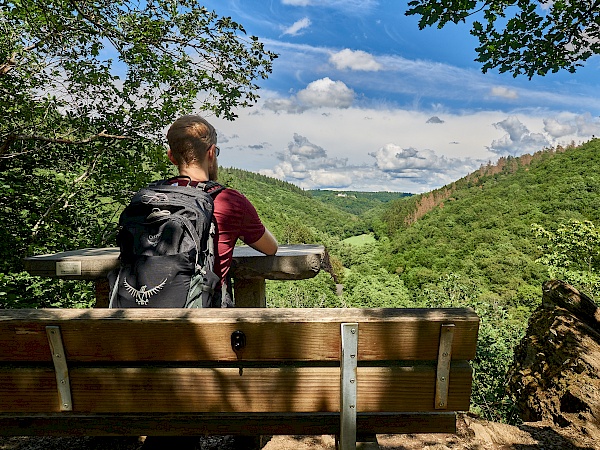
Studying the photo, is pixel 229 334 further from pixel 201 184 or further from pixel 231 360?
pixel 201 184

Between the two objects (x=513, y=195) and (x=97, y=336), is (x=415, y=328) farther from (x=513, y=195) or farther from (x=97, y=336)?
(x=513, y=195)

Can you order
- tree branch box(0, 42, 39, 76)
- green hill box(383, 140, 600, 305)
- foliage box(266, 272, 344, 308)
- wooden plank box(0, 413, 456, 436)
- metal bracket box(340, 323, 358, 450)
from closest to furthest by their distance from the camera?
metal bracket box(340, 323, 358, 450)
wooden plank box(0, 413, 456, 436)
tree branch box(0, 42, 39, 76)
foliage box(266, 272, 344, 308)
green hill box(383, 140, 600, 305)

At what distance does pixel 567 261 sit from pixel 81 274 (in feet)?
58.1

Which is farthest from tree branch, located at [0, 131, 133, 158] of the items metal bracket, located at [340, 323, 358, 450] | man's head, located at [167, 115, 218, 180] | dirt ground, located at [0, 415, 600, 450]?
metal bracket, located at [340, 323, 358, 450]

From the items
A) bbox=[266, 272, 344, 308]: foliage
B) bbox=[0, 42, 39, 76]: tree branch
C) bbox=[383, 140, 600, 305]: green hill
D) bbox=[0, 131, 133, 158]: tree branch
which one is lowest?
bbox=[266, 272, 344, 308]: foliage

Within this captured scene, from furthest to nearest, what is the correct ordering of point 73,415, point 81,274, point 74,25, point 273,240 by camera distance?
point 74,25 → point 81,274 → point 273,240 → point 73,415

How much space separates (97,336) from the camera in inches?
51.1

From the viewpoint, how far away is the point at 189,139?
212 cm

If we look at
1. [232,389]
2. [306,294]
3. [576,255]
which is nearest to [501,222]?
[306,294]

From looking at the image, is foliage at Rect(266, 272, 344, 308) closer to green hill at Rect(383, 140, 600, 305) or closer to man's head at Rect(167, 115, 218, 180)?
green hill at Rect(383, 140, 600, 305)

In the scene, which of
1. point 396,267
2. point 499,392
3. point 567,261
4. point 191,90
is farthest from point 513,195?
point 191,90

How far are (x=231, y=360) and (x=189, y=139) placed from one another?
1238 mm

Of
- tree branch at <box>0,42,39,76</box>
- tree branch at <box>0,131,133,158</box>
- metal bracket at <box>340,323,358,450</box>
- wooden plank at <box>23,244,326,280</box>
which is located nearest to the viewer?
metal bracket at <box>340,323,358,450</box>

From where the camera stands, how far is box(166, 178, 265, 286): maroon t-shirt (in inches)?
80.7
